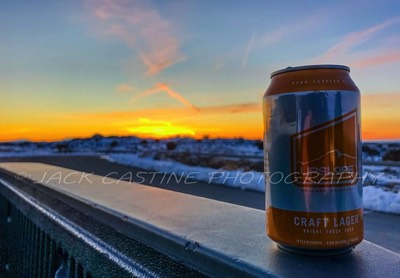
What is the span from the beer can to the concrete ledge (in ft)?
0.17

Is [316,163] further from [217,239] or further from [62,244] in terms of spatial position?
[62,244]

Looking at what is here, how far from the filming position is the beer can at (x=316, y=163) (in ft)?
2.61

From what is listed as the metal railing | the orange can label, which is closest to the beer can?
the orange can label

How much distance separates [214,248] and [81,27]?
15.7 ft

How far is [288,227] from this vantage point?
0.83m

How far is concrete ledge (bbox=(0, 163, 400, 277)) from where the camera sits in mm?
784

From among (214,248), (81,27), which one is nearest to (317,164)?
(214,248)

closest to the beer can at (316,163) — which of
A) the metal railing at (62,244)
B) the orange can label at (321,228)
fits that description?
the orange can label at (321,228)

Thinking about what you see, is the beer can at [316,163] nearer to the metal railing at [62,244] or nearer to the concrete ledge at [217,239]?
the concrete ledge at [217,239]

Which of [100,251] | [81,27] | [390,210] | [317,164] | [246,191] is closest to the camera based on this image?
[317,164]

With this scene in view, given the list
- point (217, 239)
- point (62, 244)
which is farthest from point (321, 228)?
point (62, 244)

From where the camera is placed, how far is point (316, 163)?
79 cm

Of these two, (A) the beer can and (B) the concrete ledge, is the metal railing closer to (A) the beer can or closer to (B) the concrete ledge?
(B) the concrete ledge

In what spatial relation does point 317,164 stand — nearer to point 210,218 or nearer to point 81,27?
point 210,218
